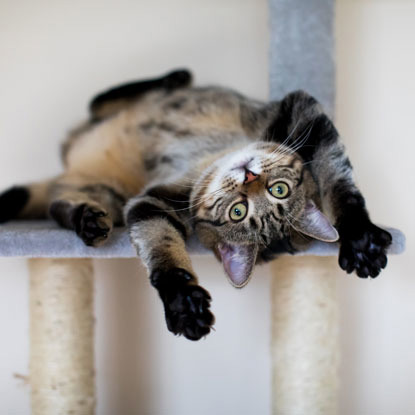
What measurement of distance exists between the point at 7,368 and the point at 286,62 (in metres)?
1.47

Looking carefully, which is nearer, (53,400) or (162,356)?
(53,400)

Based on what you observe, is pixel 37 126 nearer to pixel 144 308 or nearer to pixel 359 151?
pixel 144 308

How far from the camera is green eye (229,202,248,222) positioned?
1.17 meters

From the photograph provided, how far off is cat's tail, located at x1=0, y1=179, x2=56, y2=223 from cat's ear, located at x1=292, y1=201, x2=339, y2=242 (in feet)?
2.90

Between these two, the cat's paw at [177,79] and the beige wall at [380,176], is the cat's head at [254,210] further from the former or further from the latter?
the beige wall at [380,176]

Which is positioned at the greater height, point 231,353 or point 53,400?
point 53,400

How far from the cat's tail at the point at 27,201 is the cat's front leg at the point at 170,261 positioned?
507 mm

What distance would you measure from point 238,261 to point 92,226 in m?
0.34

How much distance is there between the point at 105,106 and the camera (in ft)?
5.77

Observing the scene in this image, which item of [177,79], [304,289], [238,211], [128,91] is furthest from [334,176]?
[128,91]

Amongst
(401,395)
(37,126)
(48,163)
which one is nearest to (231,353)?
(401,395)

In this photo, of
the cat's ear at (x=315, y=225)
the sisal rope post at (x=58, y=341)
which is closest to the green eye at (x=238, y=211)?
the cat's ear at (x=315, y=225)

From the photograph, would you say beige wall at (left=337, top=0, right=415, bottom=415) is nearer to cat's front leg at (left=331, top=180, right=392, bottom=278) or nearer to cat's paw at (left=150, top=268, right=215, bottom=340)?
cat's front leg at (left=331, top=180, right=392, bottom=278)

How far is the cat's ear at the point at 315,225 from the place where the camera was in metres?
1.06
